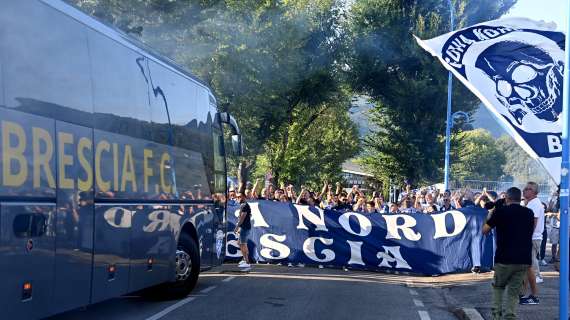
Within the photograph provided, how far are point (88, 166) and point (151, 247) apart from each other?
235cm

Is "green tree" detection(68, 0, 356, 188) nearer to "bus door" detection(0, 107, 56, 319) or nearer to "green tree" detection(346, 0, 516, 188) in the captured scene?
"green tree" detection(346, 0, 516, 188)

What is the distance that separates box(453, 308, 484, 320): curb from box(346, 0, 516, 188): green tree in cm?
2427

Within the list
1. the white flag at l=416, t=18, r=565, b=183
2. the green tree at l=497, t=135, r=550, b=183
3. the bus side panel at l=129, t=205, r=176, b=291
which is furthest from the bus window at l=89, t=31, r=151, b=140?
the green tree at l=497, t=135, r=550, b=183

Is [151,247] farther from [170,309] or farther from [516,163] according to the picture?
[516,163]

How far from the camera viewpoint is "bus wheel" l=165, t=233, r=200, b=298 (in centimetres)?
1130

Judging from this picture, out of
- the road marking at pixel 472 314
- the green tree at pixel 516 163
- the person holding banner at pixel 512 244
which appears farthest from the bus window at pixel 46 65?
the green tree at pixel 516 163

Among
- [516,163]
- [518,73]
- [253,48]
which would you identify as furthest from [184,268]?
[516,163]

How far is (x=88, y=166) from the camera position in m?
7.77

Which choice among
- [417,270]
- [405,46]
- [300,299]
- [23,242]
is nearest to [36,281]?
[23,242]

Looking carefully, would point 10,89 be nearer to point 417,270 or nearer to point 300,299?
point 300,299

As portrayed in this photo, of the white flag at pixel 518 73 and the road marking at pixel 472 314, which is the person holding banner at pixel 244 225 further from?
the white flag at pixel 518 73

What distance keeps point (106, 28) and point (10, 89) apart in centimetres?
260

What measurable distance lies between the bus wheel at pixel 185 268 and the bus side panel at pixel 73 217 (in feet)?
11.5

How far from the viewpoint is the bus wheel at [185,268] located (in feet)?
37.1
